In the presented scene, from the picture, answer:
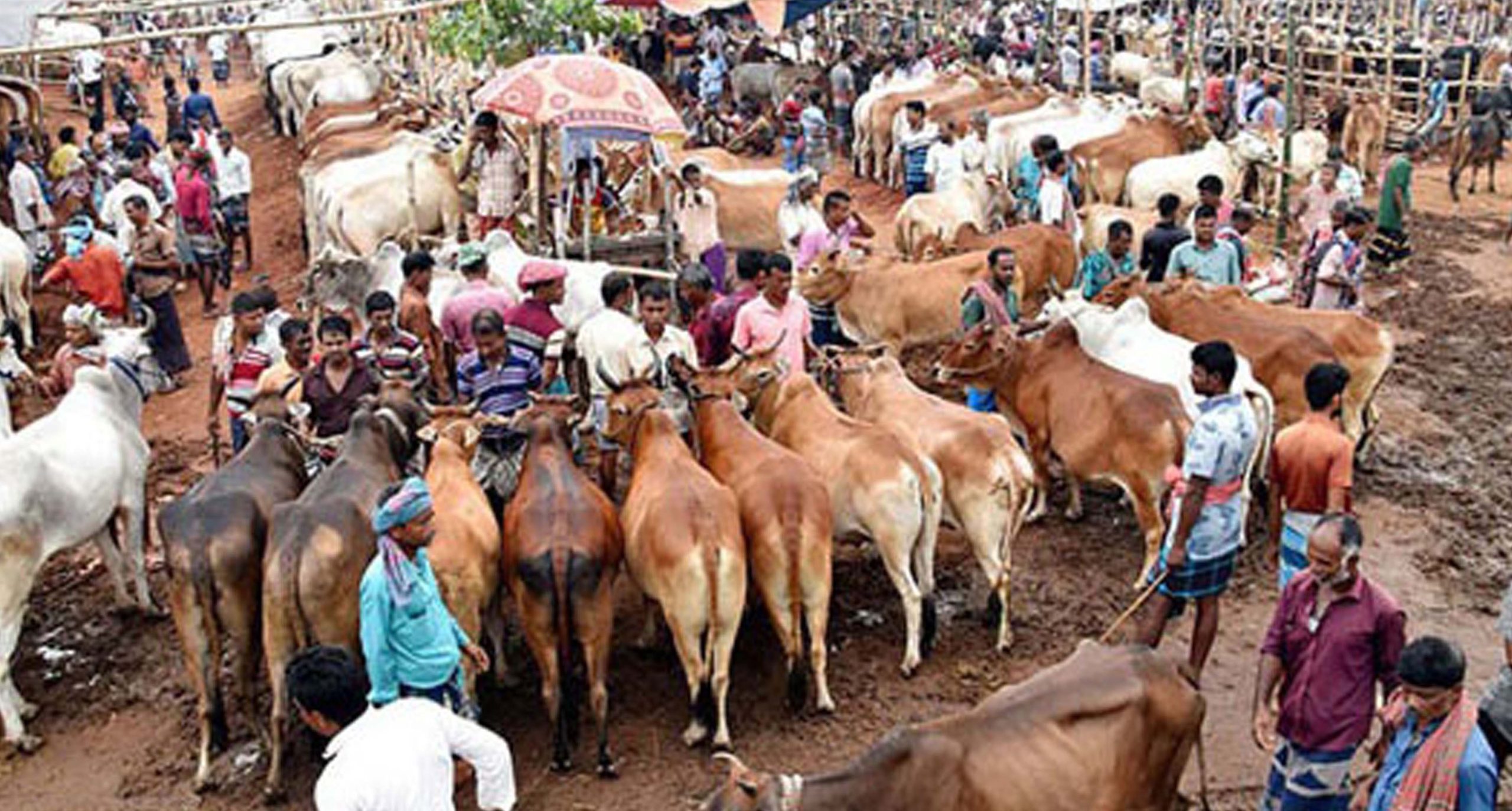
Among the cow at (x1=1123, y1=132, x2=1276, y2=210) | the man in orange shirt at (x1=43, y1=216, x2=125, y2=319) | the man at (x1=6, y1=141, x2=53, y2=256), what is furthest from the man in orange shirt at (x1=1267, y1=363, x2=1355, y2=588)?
the man at (x1=6, y1=141, x2=53, y2=256)

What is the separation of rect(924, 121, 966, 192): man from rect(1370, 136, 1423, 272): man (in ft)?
14.4

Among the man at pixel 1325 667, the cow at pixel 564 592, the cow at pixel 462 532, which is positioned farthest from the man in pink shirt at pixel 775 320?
the man at pixel 1325 667

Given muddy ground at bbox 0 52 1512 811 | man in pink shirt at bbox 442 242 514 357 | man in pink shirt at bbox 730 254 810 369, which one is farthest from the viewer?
man in pink shirt at bbox 442 242 514 357

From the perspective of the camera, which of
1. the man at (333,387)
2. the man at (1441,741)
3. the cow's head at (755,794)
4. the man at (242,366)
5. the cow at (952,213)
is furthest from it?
the cow at (952,213)

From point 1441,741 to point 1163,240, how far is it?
7.13m

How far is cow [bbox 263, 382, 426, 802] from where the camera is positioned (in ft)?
20.4

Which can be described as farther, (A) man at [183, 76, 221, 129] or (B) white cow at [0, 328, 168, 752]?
(A) man at [183, 76, 221, 129]

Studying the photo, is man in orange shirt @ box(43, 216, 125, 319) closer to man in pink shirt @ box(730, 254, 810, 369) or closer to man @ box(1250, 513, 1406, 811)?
man in pink shirt @ box(730, 254, 810, 369)

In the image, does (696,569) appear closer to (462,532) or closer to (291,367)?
(462,532)

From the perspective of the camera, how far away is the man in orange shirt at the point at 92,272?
11.7m

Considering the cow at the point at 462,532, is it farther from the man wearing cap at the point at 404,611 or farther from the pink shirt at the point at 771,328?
the pink shirt at the point at 771,328

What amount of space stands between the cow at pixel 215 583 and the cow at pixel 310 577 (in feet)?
0.57

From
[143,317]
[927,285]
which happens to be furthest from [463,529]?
[143,317]

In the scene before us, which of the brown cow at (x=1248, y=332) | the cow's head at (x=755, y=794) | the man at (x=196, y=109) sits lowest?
the cow's head at (x=755, y=794)
